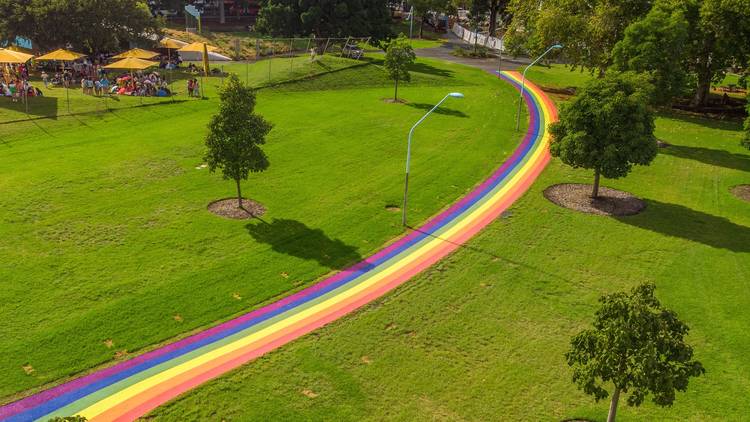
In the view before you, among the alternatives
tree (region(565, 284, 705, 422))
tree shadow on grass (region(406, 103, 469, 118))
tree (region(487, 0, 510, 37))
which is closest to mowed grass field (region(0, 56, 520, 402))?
tree shadow on grass (region(406, 103, 469, 118))

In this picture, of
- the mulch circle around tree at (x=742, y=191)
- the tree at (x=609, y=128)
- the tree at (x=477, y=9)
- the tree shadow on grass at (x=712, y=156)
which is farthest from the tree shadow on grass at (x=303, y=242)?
the tree at (x=477, y=9)

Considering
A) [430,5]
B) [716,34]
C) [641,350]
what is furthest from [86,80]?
[430,5]

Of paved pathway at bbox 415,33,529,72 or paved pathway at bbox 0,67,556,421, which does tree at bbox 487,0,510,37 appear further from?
paved pathway at bbox 0,67,556,421

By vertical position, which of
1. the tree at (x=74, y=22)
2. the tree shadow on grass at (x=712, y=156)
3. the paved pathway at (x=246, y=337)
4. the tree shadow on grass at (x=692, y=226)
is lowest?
the paved pathway at (x=246, y=337)

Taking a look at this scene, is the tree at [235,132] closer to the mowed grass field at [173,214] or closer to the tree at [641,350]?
the mowed grass field at [173,214]

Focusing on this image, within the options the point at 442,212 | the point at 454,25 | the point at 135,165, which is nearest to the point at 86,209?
the point at 135,165
